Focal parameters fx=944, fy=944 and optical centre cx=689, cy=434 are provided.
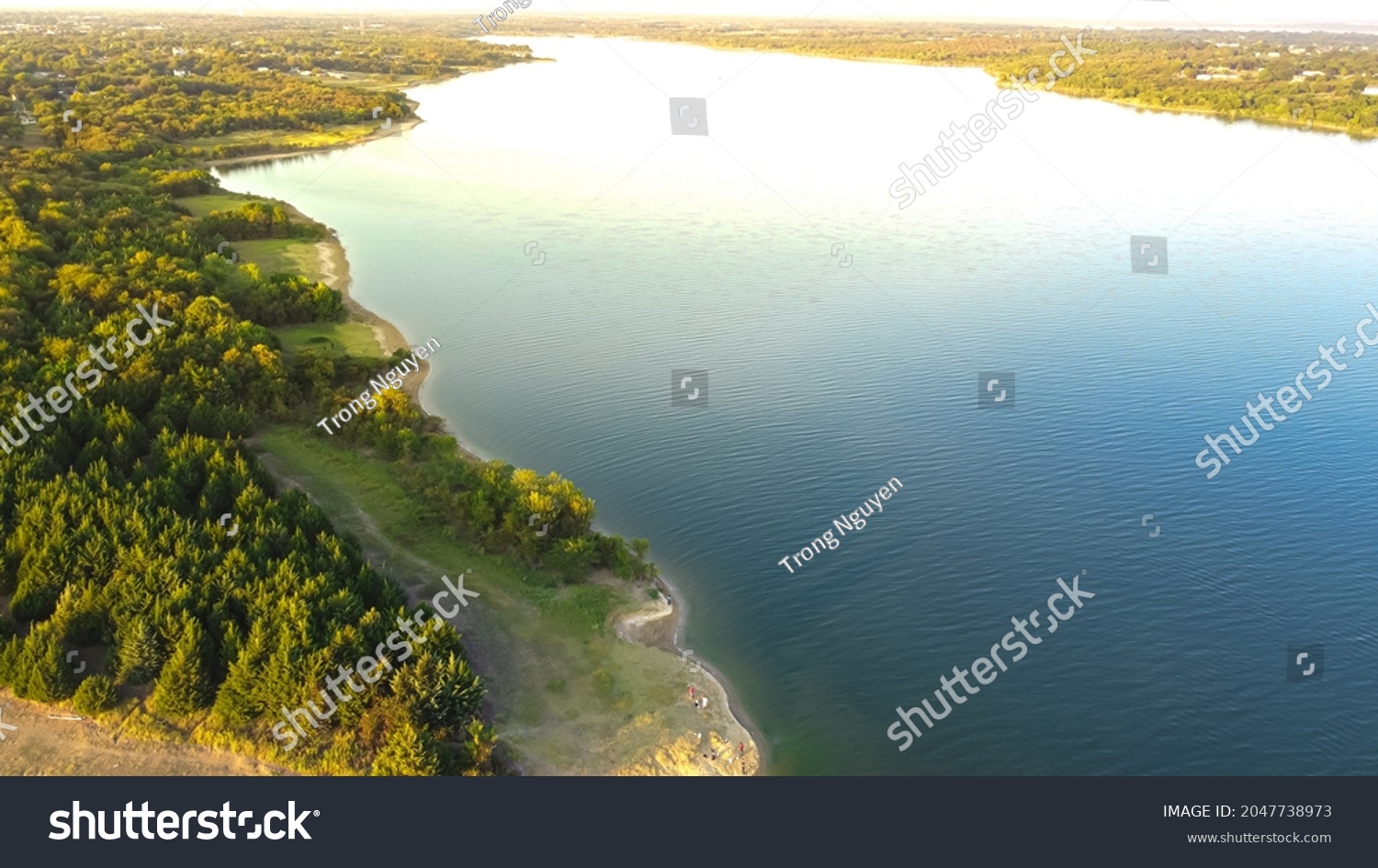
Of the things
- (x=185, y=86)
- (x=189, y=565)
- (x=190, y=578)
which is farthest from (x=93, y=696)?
(x=185, y=86)

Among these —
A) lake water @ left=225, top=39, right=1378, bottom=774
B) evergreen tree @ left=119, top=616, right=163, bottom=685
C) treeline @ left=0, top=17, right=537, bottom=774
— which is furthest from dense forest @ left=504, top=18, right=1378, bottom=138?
evergreen tree @ left=119, top=616, right=163, bottom=685

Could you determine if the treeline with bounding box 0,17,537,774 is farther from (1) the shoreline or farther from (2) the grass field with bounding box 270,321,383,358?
(1) the shoreline

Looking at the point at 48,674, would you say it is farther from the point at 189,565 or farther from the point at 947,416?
the point at 947,416

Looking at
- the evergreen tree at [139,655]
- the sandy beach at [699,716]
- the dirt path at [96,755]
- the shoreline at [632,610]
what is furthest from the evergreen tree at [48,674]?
the shoreline at [632,610]

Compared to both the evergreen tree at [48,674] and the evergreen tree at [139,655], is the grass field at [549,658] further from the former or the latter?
the evergreen tree at [48,674]
